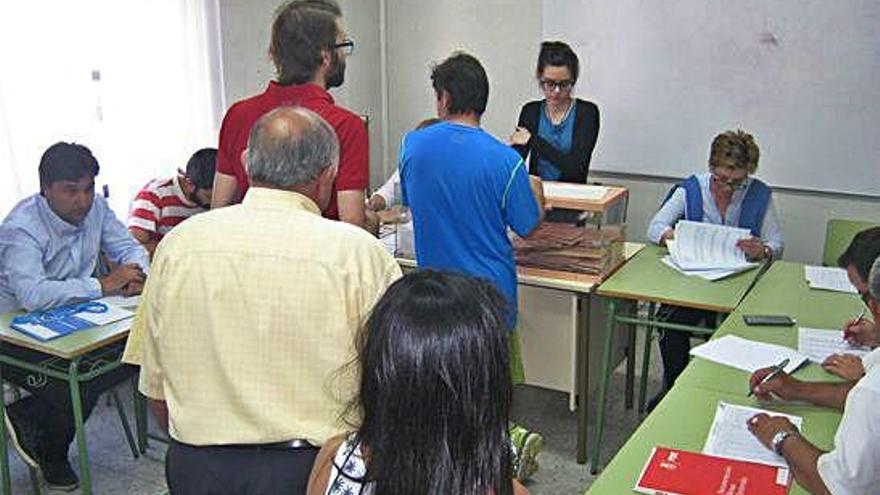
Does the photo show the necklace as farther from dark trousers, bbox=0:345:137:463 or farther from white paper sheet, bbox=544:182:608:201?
dark trousers, bbox=0:345:137:463

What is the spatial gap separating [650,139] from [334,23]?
272 cm

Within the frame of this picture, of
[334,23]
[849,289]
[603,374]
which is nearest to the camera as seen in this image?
[334,23]

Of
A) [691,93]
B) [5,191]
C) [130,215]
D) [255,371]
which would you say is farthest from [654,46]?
[255,371]

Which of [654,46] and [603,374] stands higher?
[654,46]

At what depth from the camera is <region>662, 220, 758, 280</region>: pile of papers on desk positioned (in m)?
3.27

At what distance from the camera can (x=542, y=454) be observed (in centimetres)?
334

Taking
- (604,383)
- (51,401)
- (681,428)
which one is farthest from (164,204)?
(681,428)

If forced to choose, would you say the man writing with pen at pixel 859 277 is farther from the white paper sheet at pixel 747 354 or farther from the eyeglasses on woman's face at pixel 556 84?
the eyeglasses on woman's face at pixel 556 84

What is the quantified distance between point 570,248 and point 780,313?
30.4 inches

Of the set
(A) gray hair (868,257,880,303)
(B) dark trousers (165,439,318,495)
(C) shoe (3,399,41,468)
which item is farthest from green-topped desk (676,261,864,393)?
(C) shoe (3,399,41,468)

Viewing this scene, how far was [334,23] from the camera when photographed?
227cm

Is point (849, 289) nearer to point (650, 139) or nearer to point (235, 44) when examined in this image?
point (650, 139)

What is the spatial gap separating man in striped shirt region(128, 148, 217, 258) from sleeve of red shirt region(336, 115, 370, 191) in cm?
146

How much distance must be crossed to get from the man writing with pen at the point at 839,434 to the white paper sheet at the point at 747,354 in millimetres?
230
